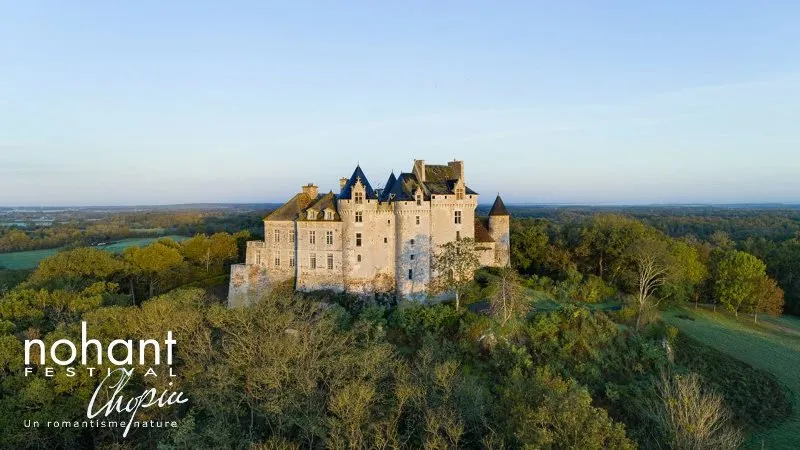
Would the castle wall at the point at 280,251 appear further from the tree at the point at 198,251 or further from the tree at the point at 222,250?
the tree at the point at 198,251

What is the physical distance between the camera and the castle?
35.3 meters

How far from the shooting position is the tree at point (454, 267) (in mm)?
34312

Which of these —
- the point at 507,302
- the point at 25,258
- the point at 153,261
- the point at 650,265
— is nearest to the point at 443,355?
the point at 507,302

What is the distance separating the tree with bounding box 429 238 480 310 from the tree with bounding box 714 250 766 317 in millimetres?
23848

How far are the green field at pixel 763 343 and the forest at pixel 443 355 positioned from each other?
592 millimetres

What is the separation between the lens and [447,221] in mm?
36312

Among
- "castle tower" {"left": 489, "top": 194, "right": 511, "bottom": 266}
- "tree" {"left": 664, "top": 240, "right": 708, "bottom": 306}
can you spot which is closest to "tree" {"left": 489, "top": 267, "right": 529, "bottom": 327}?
"castle tower" {"left": 489, "top": 194, "right": 511, "bottom": 266}

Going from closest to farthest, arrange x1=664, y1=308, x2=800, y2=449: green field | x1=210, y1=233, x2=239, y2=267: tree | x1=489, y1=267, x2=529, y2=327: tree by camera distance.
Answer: x1=664, y1=308, x2=800, y2=449: green field, x1=489, y1=267, x2=529, y2=327: tree, x1=210, y1=233, x2=239, y2=267: tree

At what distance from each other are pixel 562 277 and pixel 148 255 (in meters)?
38.3

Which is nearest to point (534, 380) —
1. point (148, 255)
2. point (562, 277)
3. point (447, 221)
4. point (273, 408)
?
point (273, 408)

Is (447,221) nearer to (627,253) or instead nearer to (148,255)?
(627,253)

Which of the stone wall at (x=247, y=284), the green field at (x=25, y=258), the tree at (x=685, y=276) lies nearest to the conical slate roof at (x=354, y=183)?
the stone wall at (x=247, y=284)

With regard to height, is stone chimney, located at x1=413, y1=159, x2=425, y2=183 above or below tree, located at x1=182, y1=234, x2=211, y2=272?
above

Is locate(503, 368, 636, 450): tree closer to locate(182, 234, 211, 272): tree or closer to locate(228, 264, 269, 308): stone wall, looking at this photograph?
locate(228, 264, 269, 308): stone wall
